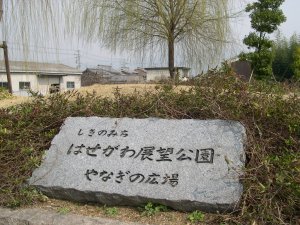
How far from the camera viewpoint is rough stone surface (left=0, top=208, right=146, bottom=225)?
2.87 m

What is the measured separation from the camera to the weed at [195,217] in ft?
9.16

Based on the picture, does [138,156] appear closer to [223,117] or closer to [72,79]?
[223,117]

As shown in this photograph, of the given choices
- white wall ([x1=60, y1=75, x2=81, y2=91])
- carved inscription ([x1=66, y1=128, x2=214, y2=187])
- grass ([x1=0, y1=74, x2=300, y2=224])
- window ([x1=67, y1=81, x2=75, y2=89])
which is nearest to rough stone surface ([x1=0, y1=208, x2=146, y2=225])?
grass ([x1=0, y1=74, x2=300, y2=224])

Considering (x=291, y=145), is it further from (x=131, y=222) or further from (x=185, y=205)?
(x=131, y=222)

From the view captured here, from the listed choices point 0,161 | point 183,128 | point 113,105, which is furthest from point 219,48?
point 0,161

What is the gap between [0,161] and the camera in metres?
3.74

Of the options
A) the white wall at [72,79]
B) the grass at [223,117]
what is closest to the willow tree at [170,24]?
the grass at [223,117]

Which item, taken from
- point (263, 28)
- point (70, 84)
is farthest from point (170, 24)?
point (70, 84)

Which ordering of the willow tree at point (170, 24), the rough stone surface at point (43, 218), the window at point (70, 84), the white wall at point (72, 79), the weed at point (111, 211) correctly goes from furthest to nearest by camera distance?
1. the window at point (70, 84)
2. the white wall at point (72, 79)
3. the willow tree at point (170, 24)
4. the weed at point (111, 211)
5. the rough stone surface at point (43, 218)

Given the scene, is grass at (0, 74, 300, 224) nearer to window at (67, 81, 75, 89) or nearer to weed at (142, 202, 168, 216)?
weed at (142, 202, 168, 216)

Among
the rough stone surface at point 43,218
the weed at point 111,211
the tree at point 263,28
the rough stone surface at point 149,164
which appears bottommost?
the rough stone surface at point 43,218

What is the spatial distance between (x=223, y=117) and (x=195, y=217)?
1042mm

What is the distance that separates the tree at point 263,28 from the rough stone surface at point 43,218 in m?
8.59

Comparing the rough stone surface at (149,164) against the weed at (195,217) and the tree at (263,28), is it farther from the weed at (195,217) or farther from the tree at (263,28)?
the tree at (263,28)
